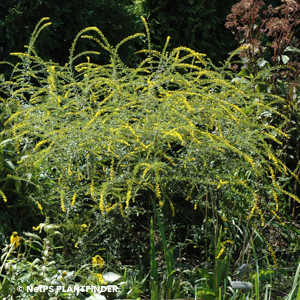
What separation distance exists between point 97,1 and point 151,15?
131cm

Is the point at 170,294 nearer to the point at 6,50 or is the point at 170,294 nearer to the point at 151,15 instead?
the point at 6,50

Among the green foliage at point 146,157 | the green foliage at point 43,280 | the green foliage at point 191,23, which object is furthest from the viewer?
the green foliage at point 191,23

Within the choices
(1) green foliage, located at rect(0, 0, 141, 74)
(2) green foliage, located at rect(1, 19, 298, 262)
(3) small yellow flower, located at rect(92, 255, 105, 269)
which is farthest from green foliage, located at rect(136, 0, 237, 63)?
(3) small yellow flower, located at rect(92, 255, 105, 269)

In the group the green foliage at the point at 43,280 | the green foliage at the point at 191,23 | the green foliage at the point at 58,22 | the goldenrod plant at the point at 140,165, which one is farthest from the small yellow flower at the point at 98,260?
the green foliage at the point at 191,23

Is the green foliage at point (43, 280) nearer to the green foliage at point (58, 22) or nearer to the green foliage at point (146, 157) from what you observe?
the green foliage at point (146, 157)

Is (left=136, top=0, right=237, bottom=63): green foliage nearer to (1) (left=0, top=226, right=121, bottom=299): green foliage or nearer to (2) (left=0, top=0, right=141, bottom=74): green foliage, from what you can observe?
(2) (left=0, top=0, right=141, bottom=74): green foliage

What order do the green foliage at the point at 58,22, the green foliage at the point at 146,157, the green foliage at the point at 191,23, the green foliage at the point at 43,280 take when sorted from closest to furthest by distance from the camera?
1. the green foliage at the point at 43,280
2. the green foliage at the point at 146,157
3. the green foliage at the point at 58,22
4. the green foliage at the point at 191,23

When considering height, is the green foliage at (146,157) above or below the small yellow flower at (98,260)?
above

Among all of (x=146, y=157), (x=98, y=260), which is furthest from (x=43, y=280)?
(x=146, y=157)

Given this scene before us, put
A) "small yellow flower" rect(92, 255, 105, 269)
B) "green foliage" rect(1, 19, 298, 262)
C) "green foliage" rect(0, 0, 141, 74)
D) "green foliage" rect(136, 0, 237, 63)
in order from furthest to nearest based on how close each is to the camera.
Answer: "green foliage" rect(136, 0, 237, 63) → "green foliage" rect(0, 0, 141, 74) → "green foliage" rect(1, 19, 298, 262) → "small yellow flower" rect(92, 255, 105, 269)

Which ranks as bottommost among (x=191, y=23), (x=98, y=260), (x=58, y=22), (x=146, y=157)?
(x=98, y=260)

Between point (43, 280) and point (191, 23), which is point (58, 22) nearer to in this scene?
point (191, 23)

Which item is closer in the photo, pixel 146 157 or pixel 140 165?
pixel 140 165

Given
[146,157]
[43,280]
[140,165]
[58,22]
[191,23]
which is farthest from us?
[191,23]
